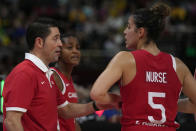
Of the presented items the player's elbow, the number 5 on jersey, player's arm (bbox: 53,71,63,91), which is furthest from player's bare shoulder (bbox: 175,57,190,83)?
player's arm (bbox: 53,71,63,91)

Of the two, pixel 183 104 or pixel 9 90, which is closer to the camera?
pixel 9 90

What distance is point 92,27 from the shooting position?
11.3 metres

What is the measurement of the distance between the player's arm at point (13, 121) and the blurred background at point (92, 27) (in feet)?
15.9

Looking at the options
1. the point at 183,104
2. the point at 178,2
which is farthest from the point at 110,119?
the point at 178,2

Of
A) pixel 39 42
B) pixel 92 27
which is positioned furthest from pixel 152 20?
pixel 92 27

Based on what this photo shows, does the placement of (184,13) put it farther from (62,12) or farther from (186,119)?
(186,119)

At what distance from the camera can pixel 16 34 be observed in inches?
407

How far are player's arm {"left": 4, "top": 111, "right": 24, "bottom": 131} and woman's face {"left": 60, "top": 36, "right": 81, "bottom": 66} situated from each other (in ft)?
4.78

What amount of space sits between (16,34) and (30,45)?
23.1 ft

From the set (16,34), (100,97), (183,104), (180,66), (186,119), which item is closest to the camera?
(100,97)

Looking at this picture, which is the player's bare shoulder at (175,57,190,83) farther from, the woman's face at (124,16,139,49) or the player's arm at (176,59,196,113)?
the woman's face at (124,16,139,49)

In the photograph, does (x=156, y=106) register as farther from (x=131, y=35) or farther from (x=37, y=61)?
(x=37, y=61)

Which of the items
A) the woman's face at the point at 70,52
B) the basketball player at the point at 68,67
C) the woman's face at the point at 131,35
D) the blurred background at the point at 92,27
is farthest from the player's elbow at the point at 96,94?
the blurred background at the point at 92,27

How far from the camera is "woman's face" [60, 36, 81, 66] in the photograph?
4.49 m
